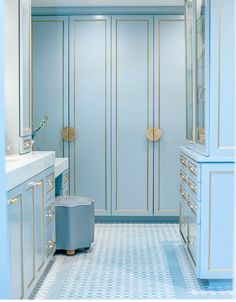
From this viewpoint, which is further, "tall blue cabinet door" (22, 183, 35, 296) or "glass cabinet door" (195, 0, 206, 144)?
"glass cabinet door" (195, 0, 206, 144)

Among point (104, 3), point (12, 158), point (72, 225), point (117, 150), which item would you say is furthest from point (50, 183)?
point (104, 3)

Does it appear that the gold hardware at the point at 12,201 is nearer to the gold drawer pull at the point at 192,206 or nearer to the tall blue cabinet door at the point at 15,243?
the tall blue cabinet door at the point at 15,243

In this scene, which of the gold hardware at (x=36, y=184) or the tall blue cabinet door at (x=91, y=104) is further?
the tall blue cabinet door at (x=91, y=104)

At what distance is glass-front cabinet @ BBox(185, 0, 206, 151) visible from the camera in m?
3.43

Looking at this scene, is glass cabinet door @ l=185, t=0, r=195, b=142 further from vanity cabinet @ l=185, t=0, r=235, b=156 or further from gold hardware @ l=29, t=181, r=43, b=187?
gold hardware @ l=29, t=181, r=43, b=187

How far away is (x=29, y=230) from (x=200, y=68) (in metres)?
1.55

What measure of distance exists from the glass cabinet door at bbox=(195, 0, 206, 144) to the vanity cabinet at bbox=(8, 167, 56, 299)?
1.09m

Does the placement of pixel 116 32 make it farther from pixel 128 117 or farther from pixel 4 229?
pixel 4 229

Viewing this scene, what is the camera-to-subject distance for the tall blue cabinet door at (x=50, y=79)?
5.36 meters

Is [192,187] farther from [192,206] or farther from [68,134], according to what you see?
[68,134]

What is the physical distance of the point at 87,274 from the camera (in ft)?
12.1

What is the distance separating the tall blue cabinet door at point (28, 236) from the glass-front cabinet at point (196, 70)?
119cm

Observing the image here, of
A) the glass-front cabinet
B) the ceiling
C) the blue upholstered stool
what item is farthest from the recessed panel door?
the ceiling

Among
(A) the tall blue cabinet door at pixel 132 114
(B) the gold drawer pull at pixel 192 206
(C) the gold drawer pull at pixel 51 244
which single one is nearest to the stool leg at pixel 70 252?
(C) the gold drawer pull at pixel 51 244
